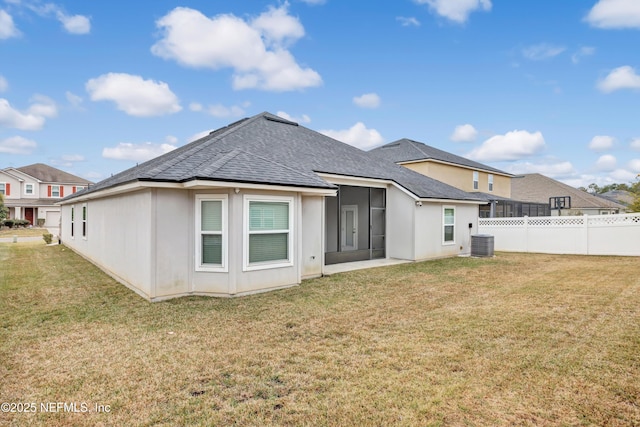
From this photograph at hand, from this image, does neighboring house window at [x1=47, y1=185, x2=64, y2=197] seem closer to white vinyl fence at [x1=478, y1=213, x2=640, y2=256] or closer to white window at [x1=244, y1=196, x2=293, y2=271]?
white window at [x1=244, y1=196, x2=293, y2=271]

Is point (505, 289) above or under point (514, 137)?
under

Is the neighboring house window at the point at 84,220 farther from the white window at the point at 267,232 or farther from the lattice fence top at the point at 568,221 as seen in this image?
the lattice fence top at the point at 568,221

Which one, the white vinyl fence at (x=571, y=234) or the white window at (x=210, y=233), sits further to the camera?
the white vinyl fence at (x=571, y=234)

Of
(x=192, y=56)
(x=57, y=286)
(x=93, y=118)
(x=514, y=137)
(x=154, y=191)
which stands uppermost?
(x=514, y=137)

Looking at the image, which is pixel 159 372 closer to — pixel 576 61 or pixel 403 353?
pixel 403 353

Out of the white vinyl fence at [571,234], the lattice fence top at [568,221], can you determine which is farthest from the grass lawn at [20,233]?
the white vinyl fence at [571,234]

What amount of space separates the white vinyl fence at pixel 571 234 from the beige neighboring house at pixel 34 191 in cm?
4441

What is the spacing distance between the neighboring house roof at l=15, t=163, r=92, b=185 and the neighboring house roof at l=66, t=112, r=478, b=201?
35.5 meters

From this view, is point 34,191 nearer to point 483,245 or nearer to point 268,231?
point 268,231

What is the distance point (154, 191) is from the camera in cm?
724

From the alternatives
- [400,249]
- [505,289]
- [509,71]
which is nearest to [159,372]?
[505,289]

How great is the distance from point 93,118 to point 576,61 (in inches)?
1065

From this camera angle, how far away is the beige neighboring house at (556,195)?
36375mm

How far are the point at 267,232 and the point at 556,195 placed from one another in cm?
4054
